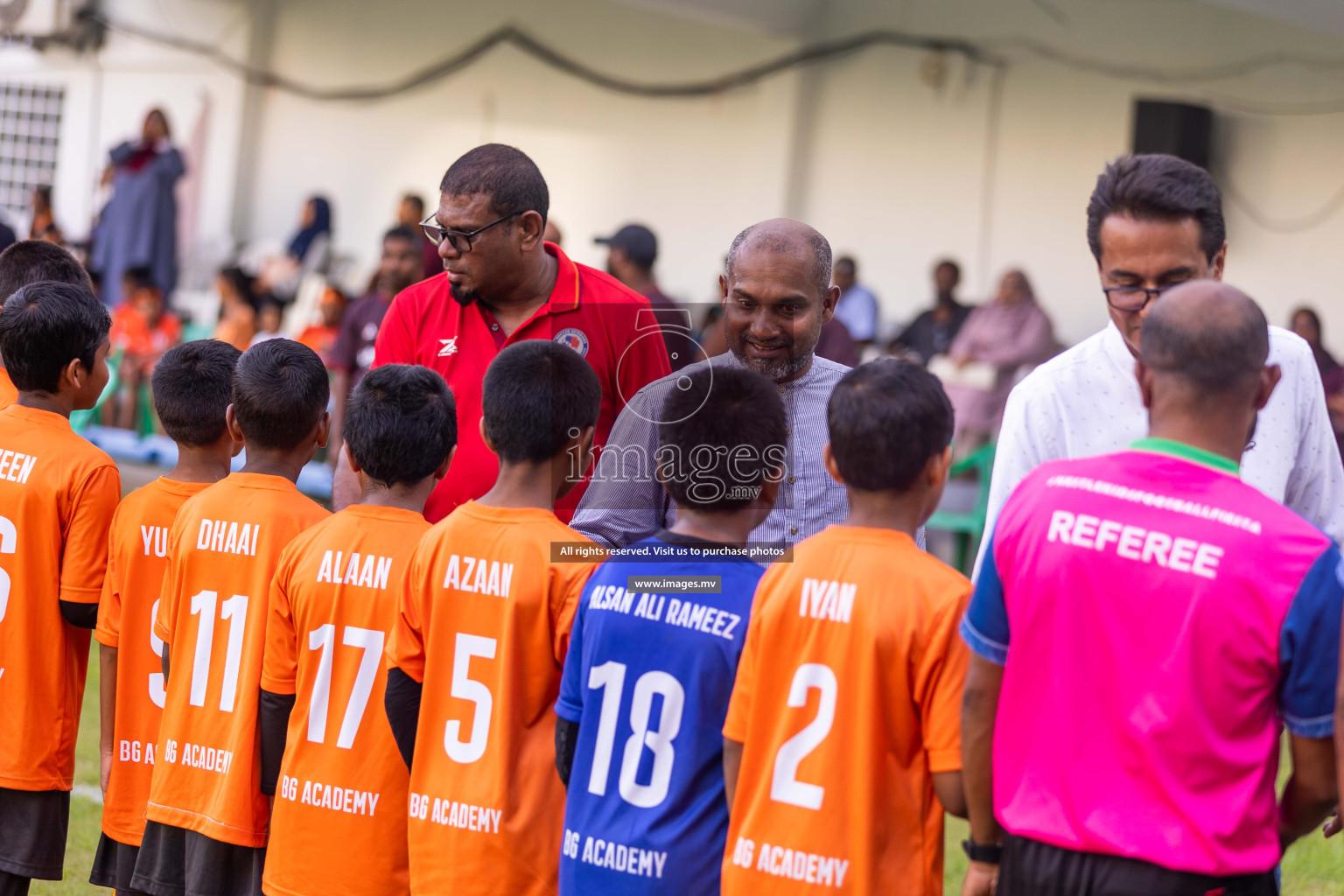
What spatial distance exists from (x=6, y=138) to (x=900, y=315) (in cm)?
1088

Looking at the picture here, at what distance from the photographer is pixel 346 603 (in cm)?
285

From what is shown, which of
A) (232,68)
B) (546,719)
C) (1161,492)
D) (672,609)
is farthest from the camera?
(232,68)

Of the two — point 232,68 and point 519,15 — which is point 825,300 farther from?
point 232,68

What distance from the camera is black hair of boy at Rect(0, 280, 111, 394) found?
3472 millimetres

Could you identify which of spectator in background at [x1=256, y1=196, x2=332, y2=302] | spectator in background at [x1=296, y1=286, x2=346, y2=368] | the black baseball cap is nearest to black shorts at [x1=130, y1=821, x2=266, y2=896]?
the black baseball cap

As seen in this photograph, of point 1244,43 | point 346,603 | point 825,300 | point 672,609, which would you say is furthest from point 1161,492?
point 1244,43

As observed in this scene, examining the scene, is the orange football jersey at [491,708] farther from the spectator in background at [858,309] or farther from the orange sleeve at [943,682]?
the spectator in background at [858,309]

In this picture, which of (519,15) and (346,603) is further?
(519,15)

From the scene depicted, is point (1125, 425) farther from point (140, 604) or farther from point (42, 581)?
point (42, 581)

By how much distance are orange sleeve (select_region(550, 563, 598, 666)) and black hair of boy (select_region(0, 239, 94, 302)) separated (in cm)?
232

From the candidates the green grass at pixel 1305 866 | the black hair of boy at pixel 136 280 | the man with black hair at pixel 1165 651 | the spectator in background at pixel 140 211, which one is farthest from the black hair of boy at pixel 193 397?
the spectator in background at pixel 140 211

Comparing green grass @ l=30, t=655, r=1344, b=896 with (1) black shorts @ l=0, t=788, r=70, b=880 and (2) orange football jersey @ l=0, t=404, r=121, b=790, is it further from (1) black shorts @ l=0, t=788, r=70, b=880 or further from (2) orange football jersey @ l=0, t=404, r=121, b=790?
(2) orange football jersey @ l=0, t=404, r=121, b=790

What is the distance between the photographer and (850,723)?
87.0 inches

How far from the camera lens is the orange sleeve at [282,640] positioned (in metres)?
2.93
